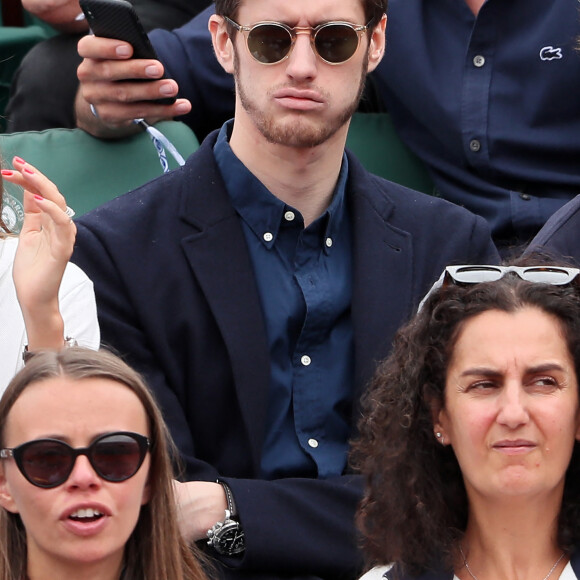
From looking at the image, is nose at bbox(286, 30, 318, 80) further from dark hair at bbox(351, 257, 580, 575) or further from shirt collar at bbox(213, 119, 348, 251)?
dark hair at bbox(351, 257, 580, 575)

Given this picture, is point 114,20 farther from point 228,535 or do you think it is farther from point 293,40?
point 228,535

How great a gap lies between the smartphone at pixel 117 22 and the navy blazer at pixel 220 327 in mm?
487

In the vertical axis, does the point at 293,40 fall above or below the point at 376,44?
below

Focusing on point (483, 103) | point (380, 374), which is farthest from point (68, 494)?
point (483, 103)

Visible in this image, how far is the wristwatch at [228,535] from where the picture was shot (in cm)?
293

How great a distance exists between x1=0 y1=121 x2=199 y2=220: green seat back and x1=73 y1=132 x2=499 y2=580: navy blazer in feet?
1.69

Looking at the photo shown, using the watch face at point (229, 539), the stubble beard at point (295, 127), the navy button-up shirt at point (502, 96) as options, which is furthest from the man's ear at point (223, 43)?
the watch face at point (229, 539)

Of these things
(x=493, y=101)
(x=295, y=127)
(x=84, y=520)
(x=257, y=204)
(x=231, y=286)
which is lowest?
(x=84, y=520)

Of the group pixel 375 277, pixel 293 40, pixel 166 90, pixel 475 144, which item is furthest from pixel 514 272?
pixel 166 90

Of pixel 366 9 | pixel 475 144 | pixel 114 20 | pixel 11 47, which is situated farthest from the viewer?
pixel 11 47

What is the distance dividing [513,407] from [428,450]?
279 mm

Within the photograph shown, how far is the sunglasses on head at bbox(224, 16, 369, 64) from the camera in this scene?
10.6 ft

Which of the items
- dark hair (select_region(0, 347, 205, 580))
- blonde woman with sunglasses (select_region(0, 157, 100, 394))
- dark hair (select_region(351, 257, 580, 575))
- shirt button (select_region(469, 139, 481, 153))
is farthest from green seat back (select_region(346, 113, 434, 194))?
dark hair (select_region(0, 347, 205, 580))

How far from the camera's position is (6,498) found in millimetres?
2391
